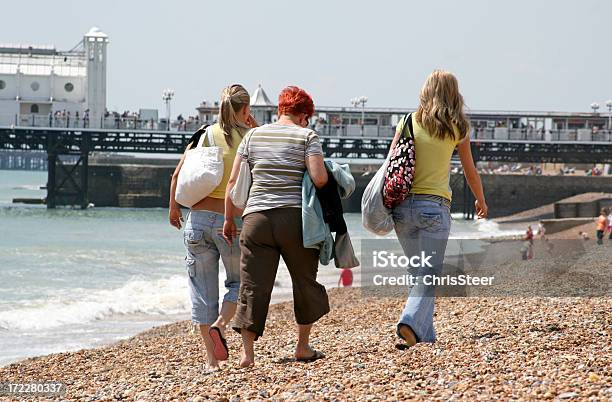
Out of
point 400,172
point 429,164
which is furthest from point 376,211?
point 429,164

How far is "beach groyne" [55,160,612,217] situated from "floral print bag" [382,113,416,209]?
2314 inches

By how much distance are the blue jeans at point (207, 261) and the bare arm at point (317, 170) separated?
51cm

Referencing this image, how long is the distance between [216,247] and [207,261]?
0.08 metres

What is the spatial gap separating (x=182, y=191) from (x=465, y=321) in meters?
2.24

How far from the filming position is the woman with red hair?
5.75 metres

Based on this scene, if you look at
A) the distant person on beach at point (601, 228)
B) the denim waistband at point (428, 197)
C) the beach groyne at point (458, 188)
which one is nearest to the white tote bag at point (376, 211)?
the denim waistband at point (428, 197)

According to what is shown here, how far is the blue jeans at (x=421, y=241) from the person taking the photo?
5965 millimetres

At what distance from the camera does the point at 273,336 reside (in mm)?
8938

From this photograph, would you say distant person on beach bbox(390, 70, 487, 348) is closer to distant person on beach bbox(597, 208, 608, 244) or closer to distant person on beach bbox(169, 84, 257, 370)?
distant person on beach bbox(169, 84, 257, 370)

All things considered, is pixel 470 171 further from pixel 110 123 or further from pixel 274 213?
pixel 110 123

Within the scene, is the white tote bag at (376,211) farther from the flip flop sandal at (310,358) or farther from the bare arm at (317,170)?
the flip flop sandal at (310,358)

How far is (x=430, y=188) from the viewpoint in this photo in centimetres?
599

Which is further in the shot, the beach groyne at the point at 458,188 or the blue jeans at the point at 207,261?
the beach groyne at the point at 458,188

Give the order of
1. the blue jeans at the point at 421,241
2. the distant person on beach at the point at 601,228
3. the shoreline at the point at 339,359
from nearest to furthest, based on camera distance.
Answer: the shoreline at the point at 339,359 < the blue jeans at the point at 421,241 < the distant person on beach at the point at 601,228
